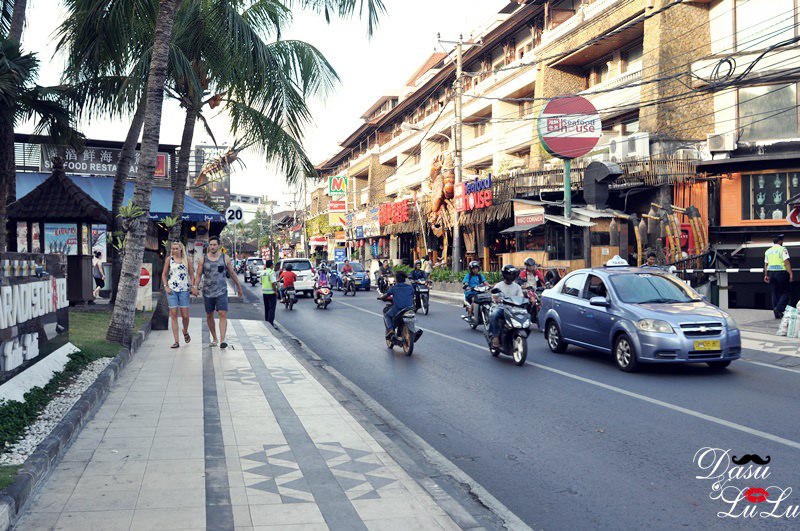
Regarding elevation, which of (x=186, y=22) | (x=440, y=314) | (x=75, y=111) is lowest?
(x=440, y=314)

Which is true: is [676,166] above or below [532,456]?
above

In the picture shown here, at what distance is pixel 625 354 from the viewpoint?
1080 centimetres

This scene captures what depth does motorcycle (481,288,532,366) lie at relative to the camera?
1180 centimetres

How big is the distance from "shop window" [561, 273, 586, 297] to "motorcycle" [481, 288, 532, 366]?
3.03 ft

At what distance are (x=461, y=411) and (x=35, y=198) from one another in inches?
Result: 575

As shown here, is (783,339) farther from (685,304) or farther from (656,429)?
(656,429)

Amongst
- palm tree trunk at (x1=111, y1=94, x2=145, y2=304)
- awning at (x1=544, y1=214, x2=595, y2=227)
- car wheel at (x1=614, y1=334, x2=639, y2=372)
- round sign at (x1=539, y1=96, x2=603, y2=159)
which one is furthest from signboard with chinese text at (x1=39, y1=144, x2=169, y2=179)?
car wheel at (x1=614, y1=334, x2=639, y2=372)

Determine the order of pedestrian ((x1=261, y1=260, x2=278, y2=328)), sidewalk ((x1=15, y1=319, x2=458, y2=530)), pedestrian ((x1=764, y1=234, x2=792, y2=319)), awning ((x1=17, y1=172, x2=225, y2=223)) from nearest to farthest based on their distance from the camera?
sidewalk ((x1=15, y1=319, x2=458, y2=530))
pedestrian ((x1=764, y1=234, x2=792, y2=319))
pedestrian ((x1=261, y1=260, x2=278, y2=328))
awning ((x1=17, y1=172, x2=225, y2=223))

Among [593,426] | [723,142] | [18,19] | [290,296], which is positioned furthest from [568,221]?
[593,426]

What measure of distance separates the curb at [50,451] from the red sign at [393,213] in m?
39.1

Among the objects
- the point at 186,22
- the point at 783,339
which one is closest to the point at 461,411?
the point at 783,339

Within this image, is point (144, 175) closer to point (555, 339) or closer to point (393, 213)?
point (555, 339)

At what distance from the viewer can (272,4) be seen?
634 inches

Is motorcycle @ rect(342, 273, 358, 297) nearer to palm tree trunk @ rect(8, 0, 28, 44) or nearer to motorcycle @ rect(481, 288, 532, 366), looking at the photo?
palm tree trunk @ rect(8, 0, 28, 44)
